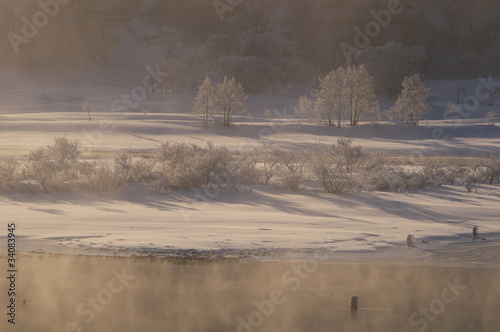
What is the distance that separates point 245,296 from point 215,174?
10.0m

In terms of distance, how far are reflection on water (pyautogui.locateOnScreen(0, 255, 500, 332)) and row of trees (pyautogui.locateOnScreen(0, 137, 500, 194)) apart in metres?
7.35

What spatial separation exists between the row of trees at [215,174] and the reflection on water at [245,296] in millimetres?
7348

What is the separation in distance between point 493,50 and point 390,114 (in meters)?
44.9

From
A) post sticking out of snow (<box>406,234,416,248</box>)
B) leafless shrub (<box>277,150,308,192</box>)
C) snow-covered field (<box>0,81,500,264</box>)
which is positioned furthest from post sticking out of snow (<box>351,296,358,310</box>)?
leafless shrub (<box>277,150,308,192</box>)

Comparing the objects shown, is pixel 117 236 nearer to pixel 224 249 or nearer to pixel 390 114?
pixel 224 249

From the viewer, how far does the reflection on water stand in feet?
31.1

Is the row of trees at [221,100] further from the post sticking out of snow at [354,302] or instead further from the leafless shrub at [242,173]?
the post sticking out of snow at [354,302]

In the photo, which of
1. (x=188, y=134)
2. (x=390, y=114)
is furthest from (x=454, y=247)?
(x=390, y=114)

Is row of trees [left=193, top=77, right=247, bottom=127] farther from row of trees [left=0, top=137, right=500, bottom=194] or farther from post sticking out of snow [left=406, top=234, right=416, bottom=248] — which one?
post sticking out of snow [left=406, top=234, right=416, bottom=248]

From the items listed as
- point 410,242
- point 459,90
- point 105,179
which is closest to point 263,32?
point 459,90

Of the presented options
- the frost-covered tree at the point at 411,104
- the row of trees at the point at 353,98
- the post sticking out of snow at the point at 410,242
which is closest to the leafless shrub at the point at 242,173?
the post sticking out of snow at the point at 410,242

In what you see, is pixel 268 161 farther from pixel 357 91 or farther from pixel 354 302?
pixel 357 91

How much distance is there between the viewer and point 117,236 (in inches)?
536

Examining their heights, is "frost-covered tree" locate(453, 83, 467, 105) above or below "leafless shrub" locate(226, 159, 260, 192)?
above
